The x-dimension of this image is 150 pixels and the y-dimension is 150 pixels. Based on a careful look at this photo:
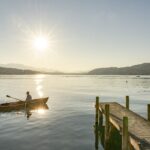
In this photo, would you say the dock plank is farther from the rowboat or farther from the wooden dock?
the rowboat

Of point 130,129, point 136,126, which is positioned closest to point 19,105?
point 136,126

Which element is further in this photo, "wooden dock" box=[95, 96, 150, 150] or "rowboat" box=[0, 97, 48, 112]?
"rowboat" box=[0, 97, 48, 112]

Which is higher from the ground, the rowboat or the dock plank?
the dock plank

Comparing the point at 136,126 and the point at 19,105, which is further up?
the point at 136,126

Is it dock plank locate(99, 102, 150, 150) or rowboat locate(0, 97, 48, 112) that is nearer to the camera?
dock plank locate(99, 102, 150, 150)

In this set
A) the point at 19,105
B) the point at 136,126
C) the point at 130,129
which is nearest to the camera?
the point at 130,129

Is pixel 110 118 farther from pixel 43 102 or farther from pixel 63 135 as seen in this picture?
pixel 43 102

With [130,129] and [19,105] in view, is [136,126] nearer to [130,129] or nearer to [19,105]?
[130,129]

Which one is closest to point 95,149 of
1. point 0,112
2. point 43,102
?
point 0,112

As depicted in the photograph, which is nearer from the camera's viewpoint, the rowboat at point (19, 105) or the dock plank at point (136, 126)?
the dock plank at point (136, 126)

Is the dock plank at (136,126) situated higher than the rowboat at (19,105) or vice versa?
the dock plank at (136,126)

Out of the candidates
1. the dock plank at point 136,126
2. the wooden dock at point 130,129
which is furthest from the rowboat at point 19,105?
the dock plank at point 136,126

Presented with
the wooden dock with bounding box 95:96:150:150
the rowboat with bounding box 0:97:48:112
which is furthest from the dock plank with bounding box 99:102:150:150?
the rowboat with bounding box 0:97:48:112

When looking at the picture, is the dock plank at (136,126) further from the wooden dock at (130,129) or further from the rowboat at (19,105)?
the rowboat at (19,105)
